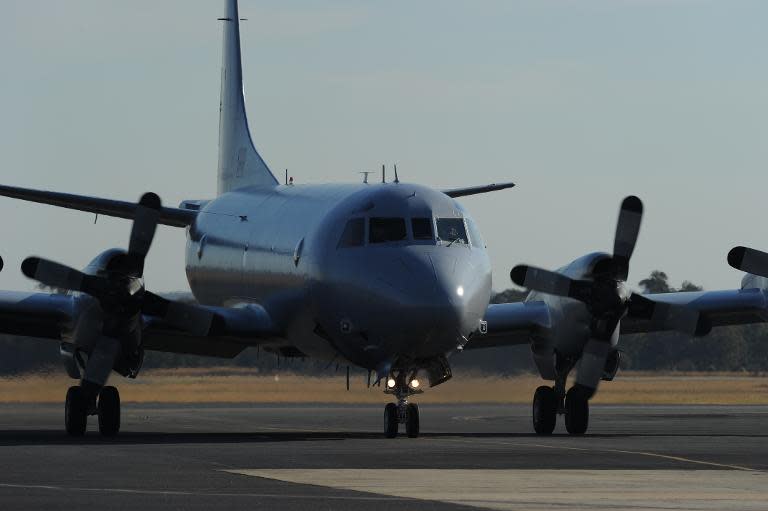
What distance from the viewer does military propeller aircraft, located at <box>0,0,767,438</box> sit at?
87.1ft

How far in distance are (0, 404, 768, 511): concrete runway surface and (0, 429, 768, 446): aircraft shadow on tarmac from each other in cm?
3

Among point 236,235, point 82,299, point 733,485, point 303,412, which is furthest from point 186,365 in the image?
point 733,485

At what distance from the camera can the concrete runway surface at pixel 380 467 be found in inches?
643

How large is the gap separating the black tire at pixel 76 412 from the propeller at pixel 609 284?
7.57 metres

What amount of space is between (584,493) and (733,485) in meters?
1.99

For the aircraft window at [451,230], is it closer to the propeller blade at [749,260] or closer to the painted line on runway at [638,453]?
the painted line on runway at [638,453]

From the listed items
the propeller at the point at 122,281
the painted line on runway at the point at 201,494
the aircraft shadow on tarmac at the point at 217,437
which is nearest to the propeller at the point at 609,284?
the aircraft shadow on tarmac at the point at 217,437

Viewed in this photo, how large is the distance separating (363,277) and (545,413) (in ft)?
18.4

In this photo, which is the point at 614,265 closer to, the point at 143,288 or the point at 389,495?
the point at 143,288

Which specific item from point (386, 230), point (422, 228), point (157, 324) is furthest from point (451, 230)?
point (157, 324)

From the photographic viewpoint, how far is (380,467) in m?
20.5

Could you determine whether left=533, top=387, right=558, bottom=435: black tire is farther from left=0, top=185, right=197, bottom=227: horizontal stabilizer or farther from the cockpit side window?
left=0, top=185, right=197, bottom=227: horizontal stabilizer

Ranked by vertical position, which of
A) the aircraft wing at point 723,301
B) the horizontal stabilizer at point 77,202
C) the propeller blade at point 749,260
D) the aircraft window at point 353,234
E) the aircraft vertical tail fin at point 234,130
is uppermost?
the aircraft vertical tail fin at point 234,130

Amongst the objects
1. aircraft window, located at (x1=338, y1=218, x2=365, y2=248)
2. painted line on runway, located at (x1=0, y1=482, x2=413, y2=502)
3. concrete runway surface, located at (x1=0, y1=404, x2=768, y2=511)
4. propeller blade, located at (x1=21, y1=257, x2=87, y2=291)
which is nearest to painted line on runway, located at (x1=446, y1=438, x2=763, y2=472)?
concrete runway surface, located at (x1=0, y1=404, x2=768, y2=511)
